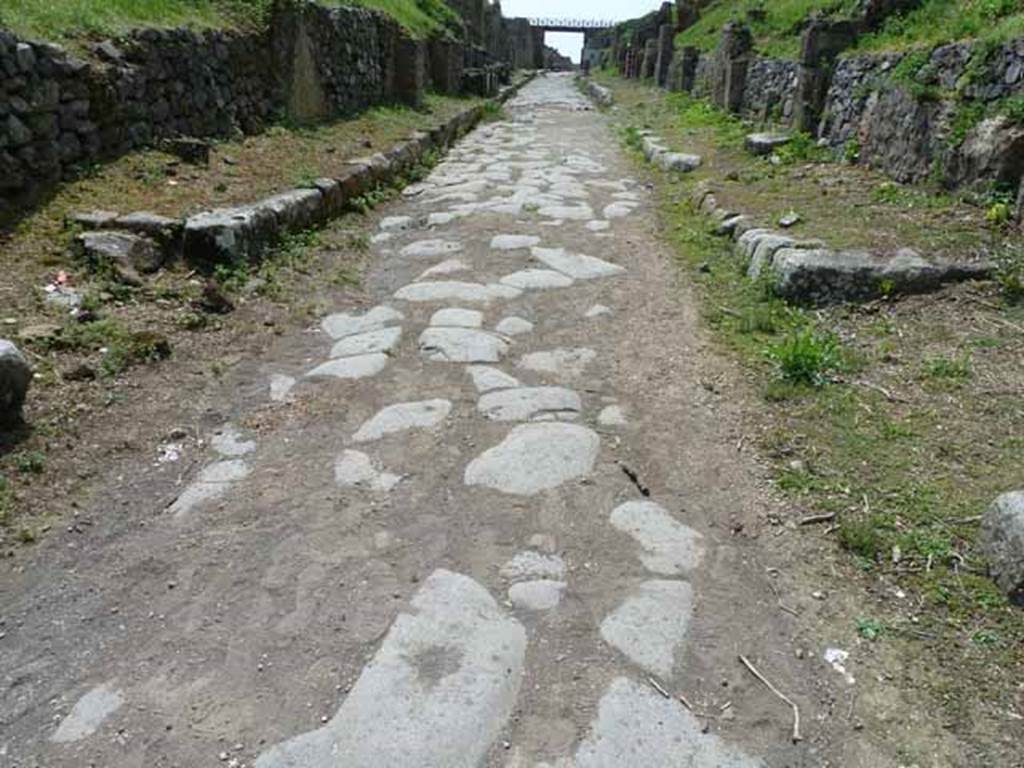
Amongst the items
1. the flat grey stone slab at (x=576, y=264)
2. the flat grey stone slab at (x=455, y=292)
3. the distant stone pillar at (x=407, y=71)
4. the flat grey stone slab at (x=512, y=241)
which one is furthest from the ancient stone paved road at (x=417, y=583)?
the distant stone pillar at (x=407, y=71)

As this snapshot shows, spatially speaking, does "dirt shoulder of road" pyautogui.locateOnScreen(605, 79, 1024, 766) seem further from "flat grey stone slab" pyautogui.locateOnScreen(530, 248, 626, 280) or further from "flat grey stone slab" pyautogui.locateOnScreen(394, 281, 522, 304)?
"flat grey stone slab" pyautogui.locateOnScreen(394, 281, 522, 304)

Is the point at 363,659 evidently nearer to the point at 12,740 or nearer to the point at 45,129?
the point at 12,740

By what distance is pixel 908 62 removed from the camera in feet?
21.4

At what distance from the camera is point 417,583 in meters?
2.36

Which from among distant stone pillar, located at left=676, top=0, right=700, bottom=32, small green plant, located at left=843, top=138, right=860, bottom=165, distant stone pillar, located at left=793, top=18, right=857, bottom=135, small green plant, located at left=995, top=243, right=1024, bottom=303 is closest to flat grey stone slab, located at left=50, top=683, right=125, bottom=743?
small green plant, located at left=995, top=243, right=1024, bottom=303

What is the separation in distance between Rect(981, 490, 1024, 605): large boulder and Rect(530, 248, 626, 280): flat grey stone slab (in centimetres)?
323

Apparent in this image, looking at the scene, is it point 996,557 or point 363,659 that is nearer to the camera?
point 363,659

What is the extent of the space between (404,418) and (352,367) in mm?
622

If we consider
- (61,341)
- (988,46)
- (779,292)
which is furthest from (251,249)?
(988,46)

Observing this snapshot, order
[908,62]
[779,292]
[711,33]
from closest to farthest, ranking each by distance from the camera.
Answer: [779,292] < [908,62] < [711,33]

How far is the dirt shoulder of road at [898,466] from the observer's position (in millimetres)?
1974

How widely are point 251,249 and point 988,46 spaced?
5.20 meters

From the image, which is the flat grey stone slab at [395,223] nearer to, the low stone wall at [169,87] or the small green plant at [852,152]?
the low stone wall at [169,87]

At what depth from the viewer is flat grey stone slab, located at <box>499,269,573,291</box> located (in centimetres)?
505
